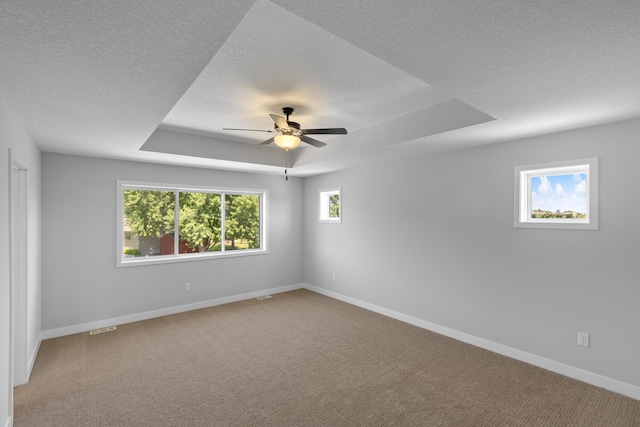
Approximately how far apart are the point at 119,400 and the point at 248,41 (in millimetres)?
2983

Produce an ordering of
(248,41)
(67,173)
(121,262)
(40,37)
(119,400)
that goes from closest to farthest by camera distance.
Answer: (40,37), (248,41), (119,400), (67,173), (121,262)

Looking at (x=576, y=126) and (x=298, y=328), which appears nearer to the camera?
(x=576, y=126)

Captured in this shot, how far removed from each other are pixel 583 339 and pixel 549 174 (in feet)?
5.34

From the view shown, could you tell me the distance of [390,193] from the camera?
188 inches

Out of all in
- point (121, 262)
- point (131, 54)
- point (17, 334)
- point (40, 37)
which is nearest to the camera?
point (40, 37)

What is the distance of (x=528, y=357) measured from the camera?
331cm

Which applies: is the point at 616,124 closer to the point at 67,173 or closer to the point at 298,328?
the point at 298,328

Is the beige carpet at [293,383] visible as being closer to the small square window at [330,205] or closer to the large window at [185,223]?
the large window at [185,223]

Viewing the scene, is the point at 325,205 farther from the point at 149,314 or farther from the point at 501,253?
the point at 149,314

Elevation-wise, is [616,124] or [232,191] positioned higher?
[616,124]

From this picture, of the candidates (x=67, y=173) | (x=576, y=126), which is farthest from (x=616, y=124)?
(x=67, y=173)

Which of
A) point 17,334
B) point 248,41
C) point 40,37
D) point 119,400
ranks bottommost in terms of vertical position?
point 119,400

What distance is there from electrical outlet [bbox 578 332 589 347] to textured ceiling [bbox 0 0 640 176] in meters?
1.96

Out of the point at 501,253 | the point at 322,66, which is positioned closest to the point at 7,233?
the point at 322,66
